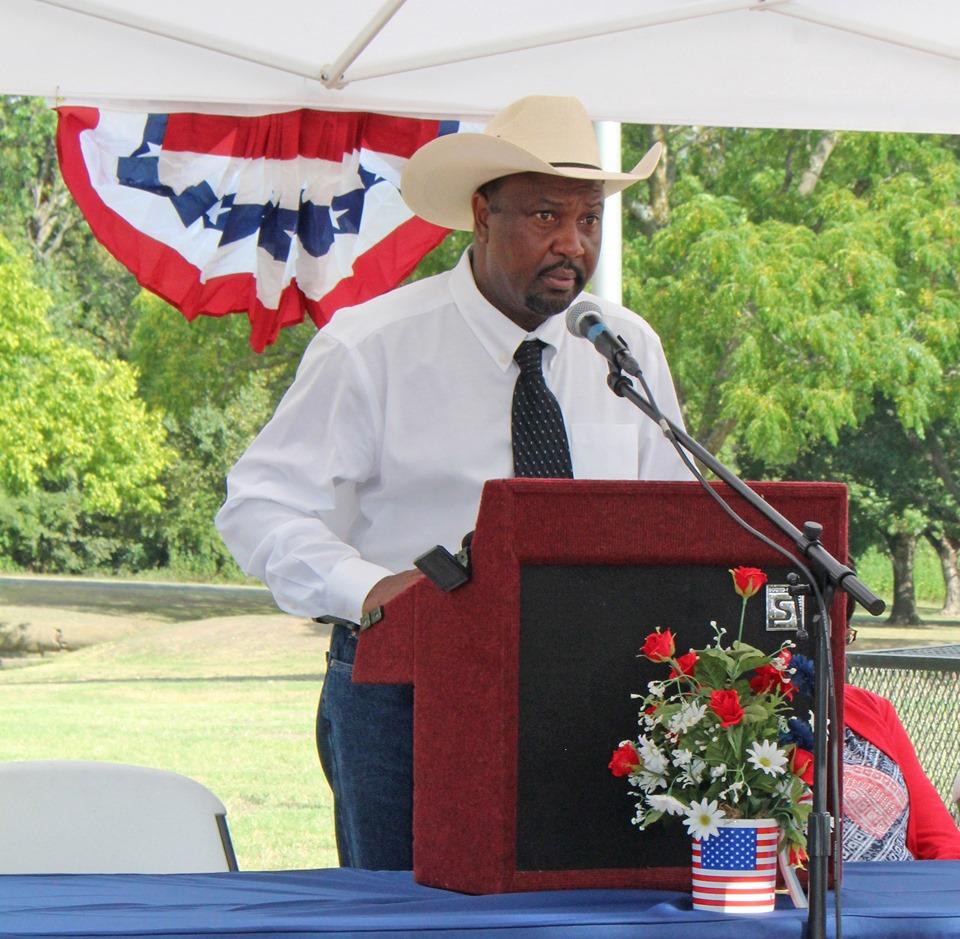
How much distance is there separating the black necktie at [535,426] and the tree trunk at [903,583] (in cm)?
1805

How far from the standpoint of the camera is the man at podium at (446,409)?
244 centimetres

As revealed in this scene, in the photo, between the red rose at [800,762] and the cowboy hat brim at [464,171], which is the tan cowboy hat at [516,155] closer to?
the cowboy hat brim at [464,171]

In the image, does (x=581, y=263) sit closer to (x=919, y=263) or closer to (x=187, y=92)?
(x=187, y=92)

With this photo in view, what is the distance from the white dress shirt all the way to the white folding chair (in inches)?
19.8

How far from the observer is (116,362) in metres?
18.6

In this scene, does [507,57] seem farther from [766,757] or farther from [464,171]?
[766,757]

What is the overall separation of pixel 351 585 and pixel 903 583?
1877 centimetres

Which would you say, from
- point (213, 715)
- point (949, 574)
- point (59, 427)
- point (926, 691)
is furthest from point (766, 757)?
point (949, 574)

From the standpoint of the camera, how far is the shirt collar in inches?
105

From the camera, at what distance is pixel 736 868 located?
167 centimetres

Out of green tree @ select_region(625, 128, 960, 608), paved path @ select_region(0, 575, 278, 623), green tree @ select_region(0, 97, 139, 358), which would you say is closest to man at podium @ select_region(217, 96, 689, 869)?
green tree @ select_region(625, 128, 960, 608)

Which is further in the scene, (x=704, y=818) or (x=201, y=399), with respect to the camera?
(x=201, y=399)

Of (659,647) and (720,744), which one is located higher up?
(659,647)

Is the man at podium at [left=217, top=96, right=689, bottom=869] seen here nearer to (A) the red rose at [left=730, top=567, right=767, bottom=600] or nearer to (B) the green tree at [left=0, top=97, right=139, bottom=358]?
(A) the red rose at [left=730, top=567, right=767, bottom=600]
